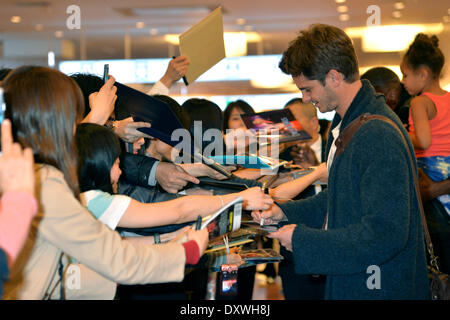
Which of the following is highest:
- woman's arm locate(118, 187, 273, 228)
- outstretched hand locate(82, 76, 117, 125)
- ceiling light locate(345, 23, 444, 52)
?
ceiling light locate(345, 23, 444, 52)

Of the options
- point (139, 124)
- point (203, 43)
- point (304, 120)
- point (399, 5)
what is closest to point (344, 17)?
point (399, 5)

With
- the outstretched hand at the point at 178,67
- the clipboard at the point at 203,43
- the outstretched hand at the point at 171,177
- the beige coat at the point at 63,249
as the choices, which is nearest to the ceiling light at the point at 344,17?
the clipboard at the point at 203,43

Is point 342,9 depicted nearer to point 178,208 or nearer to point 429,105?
point 429,105

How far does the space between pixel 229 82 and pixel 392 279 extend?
23.8 feet

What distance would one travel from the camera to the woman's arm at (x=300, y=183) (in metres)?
2.87

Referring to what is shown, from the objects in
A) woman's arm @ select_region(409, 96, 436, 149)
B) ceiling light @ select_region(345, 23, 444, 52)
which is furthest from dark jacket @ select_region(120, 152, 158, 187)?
ceiling light @ select_region(345, 23, 444, 52)

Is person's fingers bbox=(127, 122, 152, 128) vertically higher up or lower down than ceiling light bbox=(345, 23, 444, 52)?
lower down

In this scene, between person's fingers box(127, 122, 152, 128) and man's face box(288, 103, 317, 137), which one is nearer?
person's fingers box(127, 122, 152, 128)

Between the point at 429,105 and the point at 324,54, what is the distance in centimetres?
154

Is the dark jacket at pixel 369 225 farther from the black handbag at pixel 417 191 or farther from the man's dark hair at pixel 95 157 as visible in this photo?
the man's dark hair at pixel 95 157

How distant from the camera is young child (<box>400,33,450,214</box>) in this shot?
3090 mm

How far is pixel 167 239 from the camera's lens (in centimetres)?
217

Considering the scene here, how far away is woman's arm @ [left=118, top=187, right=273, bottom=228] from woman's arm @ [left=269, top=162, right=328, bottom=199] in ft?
2.85

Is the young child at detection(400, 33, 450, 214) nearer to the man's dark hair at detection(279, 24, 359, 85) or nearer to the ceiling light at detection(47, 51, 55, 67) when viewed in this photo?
the man's dark hair at detection(279, 24, 359, 85)
